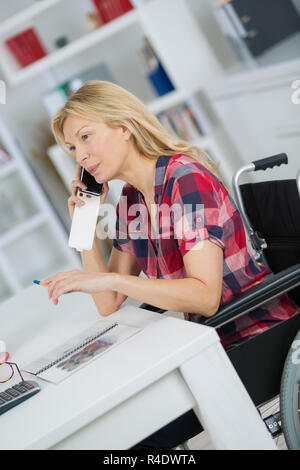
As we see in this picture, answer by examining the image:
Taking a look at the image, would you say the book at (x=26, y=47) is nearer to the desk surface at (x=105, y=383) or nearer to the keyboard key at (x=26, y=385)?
the desk surface at (x=105, y=383)

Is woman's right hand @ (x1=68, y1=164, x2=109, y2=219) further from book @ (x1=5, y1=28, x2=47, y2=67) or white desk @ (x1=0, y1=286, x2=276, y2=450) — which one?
book @ (x1=5, y1=28, x2=47, y2=67)

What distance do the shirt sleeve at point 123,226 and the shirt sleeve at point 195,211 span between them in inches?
11.8

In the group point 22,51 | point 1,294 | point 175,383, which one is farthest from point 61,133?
point 1,294

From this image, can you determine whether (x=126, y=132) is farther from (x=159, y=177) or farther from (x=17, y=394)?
(x=17, y=394)

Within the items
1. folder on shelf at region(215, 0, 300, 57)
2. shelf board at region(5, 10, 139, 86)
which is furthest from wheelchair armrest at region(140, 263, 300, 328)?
shelf board at region(5, 10, 139, 86)

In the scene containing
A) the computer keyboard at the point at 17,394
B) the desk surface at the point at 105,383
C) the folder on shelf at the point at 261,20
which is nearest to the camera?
the desk surface at the point at 105,383

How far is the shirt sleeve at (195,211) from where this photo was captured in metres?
1.26

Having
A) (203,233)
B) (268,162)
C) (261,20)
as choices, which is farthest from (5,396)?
(261,20)

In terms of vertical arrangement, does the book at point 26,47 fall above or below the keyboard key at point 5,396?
above

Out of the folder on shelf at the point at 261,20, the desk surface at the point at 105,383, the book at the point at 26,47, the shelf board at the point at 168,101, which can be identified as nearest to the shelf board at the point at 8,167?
the book at the point at 26,47

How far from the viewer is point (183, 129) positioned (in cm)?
367

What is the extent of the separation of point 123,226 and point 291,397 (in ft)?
2.20

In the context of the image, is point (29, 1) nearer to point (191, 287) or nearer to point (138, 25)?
point (138, 25)

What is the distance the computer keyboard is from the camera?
1.06 m
